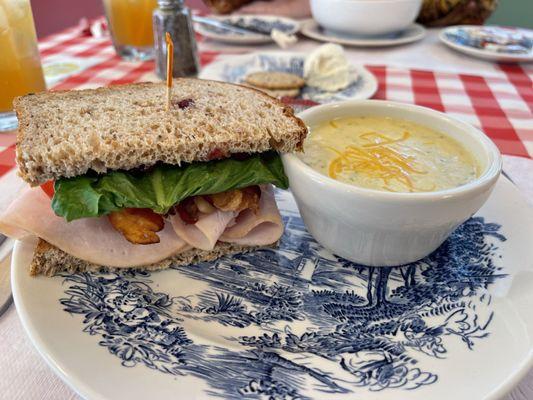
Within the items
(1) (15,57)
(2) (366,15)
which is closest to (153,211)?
(1) (15,57)

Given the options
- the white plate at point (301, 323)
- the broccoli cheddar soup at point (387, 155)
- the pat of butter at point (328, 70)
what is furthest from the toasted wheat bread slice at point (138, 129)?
the pat of butter at point (328, 70)

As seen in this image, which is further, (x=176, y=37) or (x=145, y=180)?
(x=176, y=37)

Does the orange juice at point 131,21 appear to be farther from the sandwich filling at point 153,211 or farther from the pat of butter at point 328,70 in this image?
the sandwich filling at point 153,211

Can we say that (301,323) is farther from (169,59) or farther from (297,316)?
(169,59)

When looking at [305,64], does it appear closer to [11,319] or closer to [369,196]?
[369,196]

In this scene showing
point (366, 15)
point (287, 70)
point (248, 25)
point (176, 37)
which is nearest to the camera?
point (176, 37)

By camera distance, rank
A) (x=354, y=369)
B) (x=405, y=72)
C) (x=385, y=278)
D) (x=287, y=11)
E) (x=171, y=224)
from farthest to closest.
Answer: (x=287, y=11), (x=405, y=72), (x=171, y=224), (x=385, y=278), (x=354, y=369)

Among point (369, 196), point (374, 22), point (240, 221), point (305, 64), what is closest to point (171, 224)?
point (240, 221)
